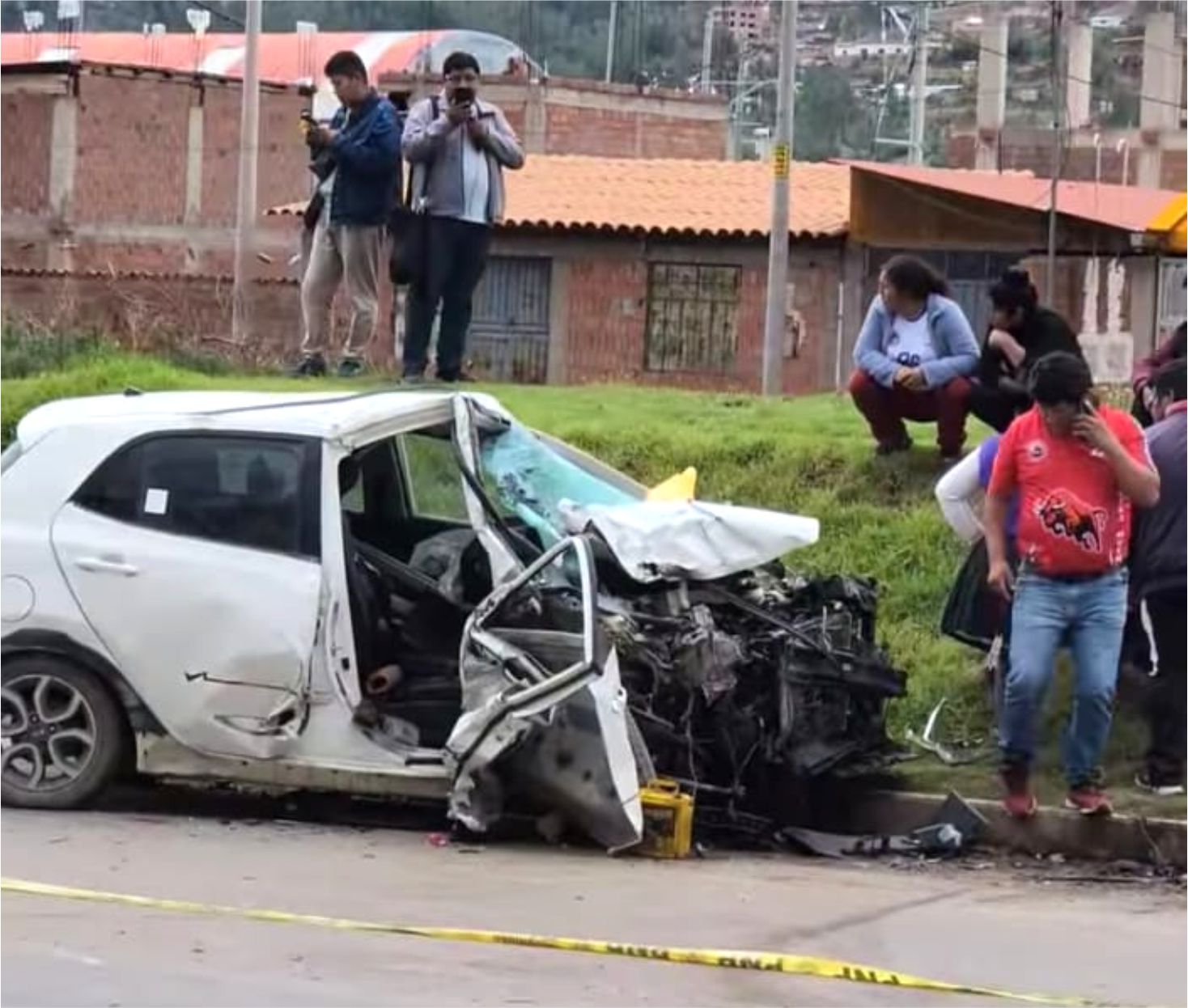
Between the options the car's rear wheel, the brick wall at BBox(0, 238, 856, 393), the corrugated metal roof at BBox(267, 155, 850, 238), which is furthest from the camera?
the brick wall at BBox(0, 238, 856, 393)

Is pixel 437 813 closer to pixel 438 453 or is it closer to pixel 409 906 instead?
pixel 438 453

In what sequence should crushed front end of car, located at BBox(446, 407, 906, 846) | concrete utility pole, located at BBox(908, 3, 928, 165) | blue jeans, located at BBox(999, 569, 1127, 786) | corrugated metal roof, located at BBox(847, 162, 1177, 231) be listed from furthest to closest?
concrete utility pole, located at BBox(908, 3, 928, 165) < corrugated metal roof, located at BBox(847, 162, 1177, 231) < blue jeans, located at BBox(999, 569, 1127, 786) < crushed front end of car, located at BBox(446, 407, 906, 846)

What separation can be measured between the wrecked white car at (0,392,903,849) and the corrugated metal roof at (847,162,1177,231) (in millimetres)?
22621

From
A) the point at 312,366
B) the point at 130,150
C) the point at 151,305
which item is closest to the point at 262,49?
the point at 130,150

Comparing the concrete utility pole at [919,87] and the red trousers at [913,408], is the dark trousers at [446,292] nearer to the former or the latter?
the red trousers at [913,408]

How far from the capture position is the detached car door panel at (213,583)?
9.14 metres

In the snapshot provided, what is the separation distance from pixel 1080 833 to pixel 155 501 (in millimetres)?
3894

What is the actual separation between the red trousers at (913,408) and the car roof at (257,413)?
2778mm

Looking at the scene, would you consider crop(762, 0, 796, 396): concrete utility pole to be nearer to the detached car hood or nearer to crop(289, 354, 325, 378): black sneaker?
crop(289, 354, 325, 378): black sneaker

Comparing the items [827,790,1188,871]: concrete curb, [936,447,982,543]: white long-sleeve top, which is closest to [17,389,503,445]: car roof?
[936,447,982,543]: white long-sleeve top

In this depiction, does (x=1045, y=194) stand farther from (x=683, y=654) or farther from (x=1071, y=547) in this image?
(x=683, y=654)

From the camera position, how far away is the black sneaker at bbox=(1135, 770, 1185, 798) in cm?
969

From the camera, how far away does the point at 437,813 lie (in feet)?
32.4

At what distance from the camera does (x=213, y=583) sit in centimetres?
920
